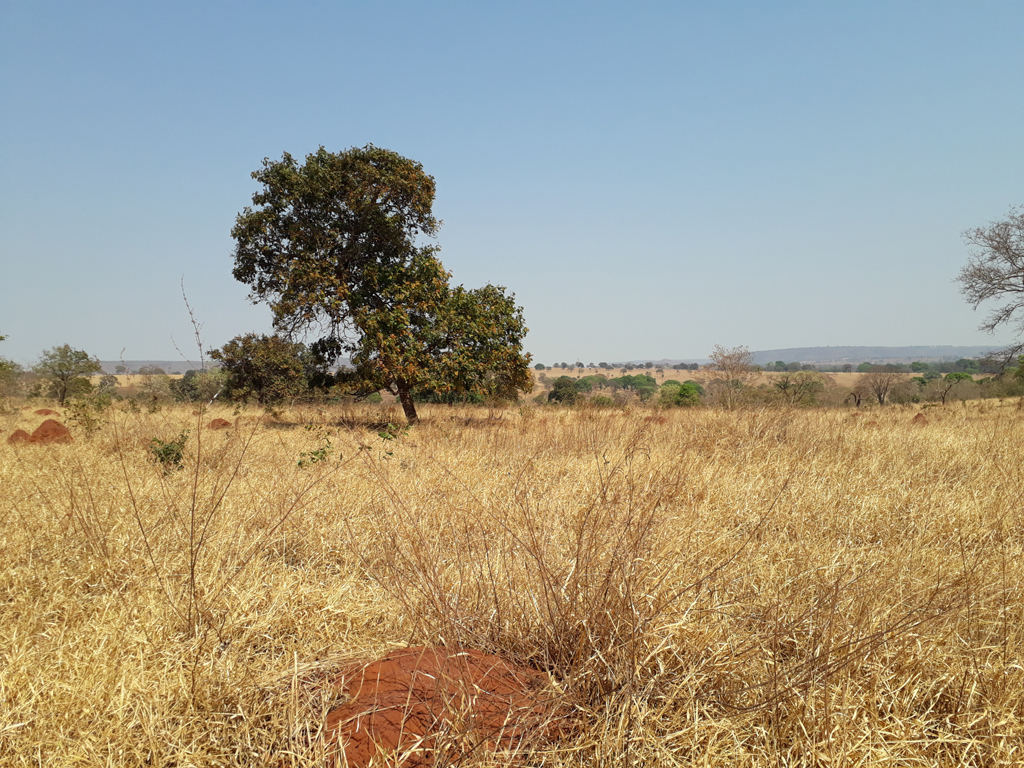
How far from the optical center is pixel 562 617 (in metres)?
2.25

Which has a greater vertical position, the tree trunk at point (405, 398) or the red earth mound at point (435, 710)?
the tree trunk at point (405, 398)

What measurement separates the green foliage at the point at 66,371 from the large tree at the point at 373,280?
47.3 ft

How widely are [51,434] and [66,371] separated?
20.4m

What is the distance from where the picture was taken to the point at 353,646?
2.60 metres

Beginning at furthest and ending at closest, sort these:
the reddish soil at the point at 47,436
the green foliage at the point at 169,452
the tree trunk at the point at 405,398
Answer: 1. the tree trunk at the point at 405,398
2. the reddish soil at the point at 47,436
3. the green foliage at the point at 169,452

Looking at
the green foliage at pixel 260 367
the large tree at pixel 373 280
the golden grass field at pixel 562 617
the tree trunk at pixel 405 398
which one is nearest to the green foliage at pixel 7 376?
the green foliage at pixel 260 367

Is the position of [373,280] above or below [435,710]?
above

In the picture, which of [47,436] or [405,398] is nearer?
[47,436]

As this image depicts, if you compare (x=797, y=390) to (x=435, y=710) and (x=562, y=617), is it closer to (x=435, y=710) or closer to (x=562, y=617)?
(x=562, y=617)

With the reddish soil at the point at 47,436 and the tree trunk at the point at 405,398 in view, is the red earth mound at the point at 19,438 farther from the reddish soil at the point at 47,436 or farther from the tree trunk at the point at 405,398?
the tree trunk at the point at 405,398

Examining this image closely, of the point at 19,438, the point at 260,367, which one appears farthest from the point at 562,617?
the point at 260,367

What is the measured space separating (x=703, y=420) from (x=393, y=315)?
763 cm

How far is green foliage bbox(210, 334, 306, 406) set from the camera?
64.0 ft

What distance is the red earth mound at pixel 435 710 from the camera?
1726mm
